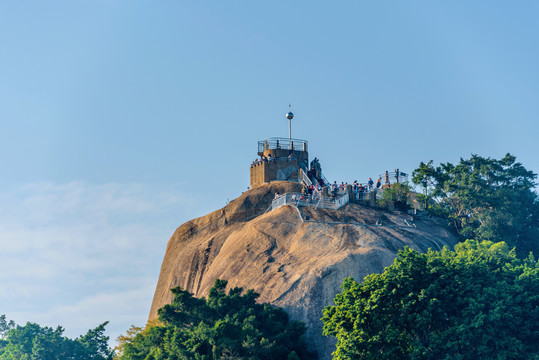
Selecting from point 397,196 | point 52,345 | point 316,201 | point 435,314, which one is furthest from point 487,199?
point 52,345

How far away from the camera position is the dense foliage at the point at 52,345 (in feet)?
233

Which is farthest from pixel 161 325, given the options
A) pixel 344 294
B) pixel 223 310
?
pixel 344 294

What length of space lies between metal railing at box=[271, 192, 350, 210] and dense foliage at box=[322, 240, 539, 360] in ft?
46.3

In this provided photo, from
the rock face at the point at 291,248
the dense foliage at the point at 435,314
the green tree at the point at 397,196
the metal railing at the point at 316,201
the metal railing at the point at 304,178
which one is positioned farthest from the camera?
the metal railing at the point at 304,178

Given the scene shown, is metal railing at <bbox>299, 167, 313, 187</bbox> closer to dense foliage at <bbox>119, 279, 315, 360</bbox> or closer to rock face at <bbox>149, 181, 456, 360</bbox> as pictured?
rock face at <bbox>149, 181, 456, 360</bbox>

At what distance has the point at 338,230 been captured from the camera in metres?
58.8

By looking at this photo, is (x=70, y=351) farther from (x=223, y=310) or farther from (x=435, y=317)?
(x=435, y=317)

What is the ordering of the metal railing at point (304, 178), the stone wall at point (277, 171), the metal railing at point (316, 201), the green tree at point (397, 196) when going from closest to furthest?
1. the metal railing at point (316, 201)
2. the green tree at point (397, 196)
3. the metal railing at point (304, 178)
4. the stone wall at point (277, 171)

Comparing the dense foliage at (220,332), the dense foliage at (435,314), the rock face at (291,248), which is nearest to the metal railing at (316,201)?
the rock face at (291,248)

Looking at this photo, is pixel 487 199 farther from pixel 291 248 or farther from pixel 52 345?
pixel 52 345

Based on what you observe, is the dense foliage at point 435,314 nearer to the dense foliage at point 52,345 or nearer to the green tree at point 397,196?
the green tree at point 397,196

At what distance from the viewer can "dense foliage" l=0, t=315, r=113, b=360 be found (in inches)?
2798

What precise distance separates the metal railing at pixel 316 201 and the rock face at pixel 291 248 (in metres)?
0.71

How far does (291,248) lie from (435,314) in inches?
562
